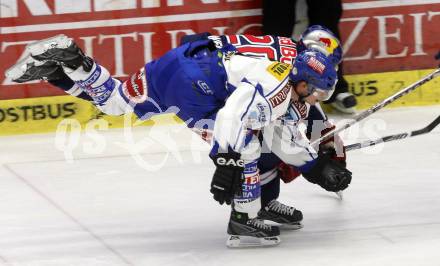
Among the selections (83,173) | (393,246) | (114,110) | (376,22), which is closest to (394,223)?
(393,246)

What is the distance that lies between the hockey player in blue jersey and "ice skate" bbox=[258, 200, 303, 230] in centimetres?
2

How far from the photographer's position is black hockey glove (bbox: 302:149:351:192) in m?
5.08

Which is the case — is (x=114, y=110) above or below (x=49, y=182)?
above

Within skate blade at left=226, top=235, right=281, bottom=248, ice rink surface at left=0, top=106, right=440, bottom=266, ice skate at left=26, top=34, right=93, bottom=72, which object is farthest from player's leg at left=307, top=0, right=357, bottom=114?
skate blade at left=226, top=235, right=281, bottom=248

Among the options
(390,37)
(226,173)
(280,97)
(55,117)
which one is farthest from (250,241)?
(390,37)

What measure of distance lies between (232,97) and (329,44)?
0.70 metres

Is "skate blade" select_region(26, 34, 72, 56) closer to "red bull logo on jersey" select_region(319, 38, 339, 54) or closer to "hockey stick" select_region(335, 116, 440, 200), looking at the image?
"red bull logo on jersey" select_region(319, 38, 339, 54)

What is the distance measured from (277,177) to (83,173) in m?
1.45

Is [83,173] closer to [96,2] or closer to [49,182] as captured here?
[49,182]

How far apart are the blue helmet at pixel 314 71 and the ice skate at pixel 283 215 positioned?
657mm

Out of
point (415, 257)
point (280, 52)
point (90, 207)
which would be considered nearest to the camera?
point (415, 257)

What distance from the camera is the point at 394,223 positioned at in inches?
209

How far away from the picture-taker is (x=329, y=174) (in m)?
5.08

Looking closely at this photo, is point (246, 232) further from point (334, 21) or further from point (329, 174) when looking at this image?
point (334, 21)
